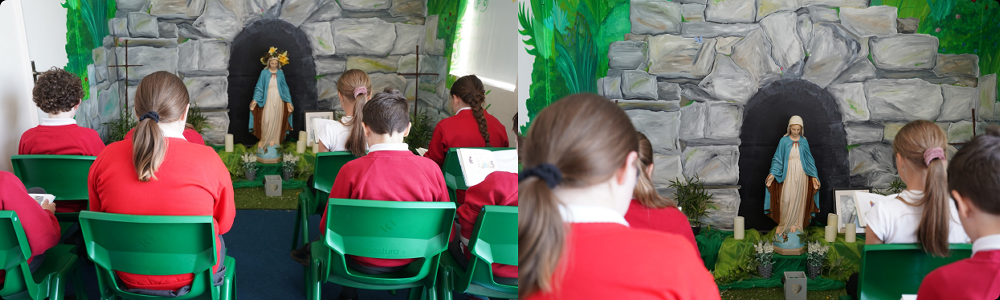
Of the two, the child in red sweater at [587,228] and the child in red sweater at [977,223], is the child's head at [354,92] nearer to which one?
the child in red sweater at [587,228]

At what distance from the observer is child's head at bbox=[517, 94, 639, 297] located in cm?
98

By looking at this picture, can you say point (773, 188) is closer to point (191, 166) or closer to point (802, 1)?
point (802, 1)

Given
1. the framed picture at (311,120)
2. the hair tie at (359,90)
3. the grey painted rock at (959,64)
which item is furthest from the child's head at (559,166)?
the framed picture at (311,120)

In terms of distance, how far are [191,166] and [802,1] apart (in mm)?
3761

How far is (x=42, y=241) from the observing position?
2.11 meters

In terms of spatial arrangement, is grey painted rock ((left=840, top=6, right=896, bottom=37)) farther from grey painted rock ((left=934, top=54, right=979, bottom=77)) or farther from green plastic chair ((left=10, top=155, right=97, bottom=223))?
green plastic chair ((left=10, top=155, right=97, bottom=223))

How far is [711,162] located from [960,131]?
162 centimetres

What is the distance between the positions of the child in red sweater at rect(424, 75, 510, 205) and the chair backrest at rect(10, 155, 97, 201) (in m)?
1.64

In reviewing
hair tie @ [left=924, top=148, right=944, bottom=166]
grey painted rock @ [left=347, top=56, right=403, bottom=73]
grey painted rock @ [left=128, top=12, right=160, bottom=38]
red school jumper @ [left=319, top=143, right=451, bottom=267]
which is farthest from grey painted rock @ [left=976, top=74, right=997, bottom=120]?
grey painted rock @ [left=128, top=12, right=160, bottom=38]

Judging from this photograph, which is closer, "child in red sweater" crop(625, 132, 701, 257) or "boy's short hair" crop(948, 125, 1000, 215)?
"boy's short hair" crop(948, 125, 1000, 215)

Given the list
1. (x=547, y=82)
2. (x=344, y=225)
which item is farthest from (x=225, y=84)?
(x=344, y=225)

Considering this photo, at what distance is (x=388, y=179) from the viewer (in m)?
2.20

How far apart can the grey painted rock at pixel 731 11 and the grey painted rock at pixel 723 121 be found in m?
0.55

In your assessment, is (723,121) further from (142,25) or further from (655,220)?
(142,25)
